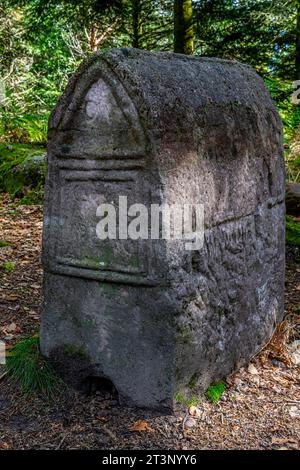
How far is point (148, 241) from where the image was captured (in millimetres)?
Answer: 2744

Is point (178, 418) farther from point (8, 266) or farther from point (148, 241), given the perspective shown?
point (8, 266)

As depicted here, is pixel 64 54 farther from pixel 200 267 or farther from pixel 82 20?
pixel 200 267

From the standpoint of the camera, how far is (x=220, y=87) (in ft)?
10.4

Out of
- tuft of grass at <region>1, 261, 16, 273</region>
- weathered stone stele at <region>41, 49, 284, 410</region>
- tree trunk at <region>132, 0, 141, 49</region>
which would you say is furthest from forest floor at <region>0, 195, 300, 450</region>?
tree trunk at <region>132, 0, 141, 49</region>

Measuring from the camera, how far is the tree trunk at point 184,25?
7.61 m

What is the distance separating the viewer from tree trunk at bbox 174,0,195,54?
300 inches

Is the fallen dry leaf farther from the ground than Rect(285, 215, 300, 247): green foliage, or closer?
closer

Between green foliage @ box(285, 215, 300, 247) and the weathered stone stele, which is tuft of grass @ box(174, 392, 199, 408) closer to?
the weathered stone stele

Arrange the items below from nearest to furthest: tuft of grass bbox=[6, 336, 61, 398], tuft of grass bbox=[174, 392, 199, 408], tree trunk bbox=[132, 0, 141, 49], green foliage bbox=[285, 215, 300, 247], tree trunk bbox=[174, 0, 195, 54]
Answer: tuft of grass bbox=[174, 392, 199, 408] → tuft of grass bbox=[6, 336, 61, 398] → green foliage bbox=[285, 215, 300, 247] → tree trunk bbox=[174, 0, 195, 54] → tree trunk bbox=[132, 0, 141, 49]

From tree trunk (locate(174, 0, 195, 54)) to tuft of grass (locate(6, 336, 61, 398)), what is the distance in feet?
17.9

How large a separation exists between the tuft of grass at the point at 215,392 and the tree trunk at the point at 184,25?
5504 millimetres

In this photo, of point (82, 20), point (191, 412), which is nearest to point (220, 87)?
point (191, 412)

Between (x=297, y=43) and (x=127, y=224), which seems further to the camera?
(x=297, y=43)
